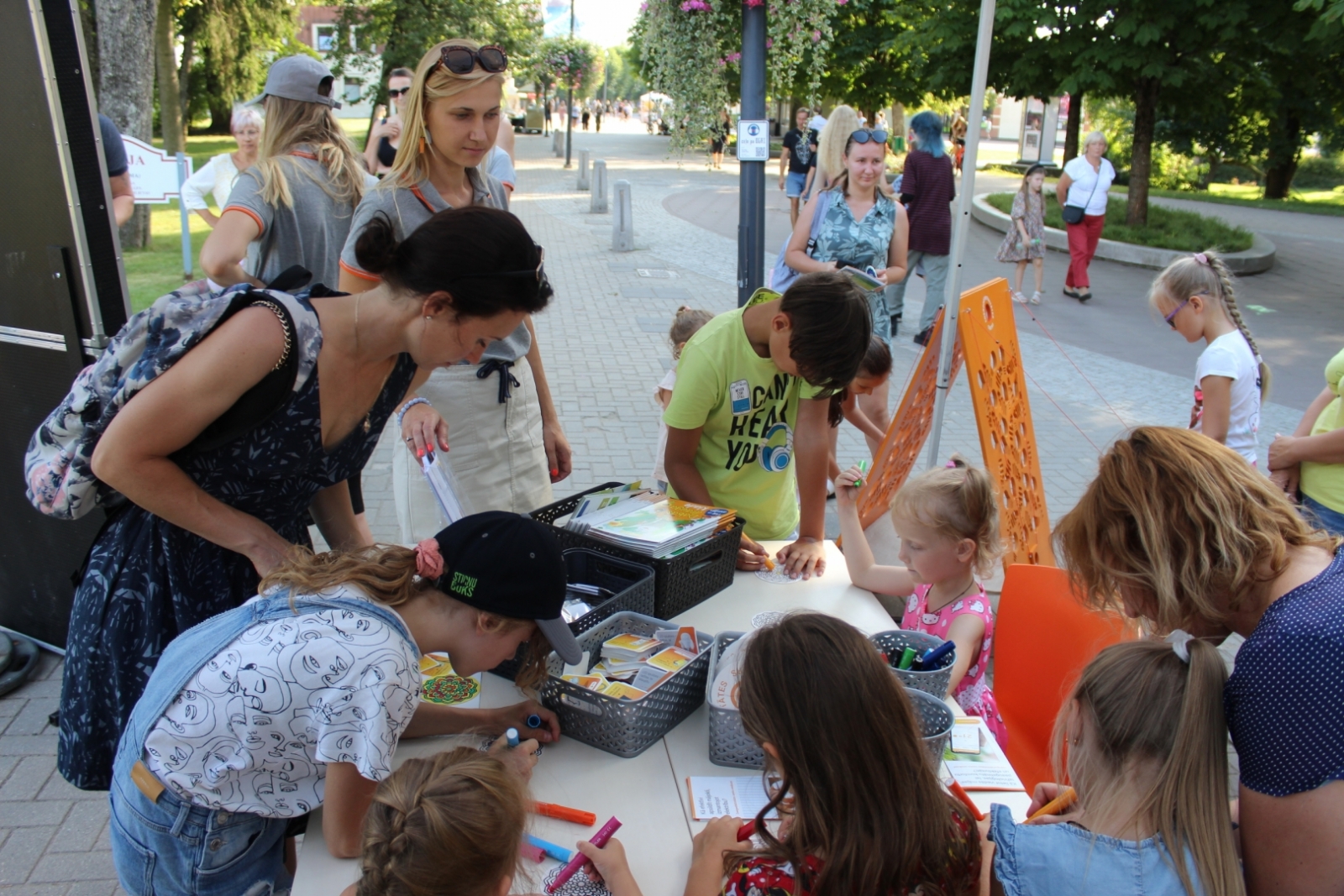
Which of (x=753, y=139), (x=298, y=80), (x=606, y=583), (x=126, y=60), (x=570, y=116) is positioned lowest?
(x=606, y=583)

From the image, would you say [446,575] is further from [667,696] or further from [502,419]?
[502,419]

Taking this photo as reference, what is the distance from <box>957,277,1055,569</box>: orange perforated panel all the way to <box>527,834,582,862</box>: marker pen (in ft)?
6.47

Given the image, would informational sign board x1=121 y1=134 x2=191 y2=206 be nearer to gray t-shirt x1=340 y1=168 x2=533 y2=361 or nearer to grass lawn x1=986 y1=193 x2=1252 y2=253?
gray t-shirt x1=340 y1=168 x2=533 y2=361

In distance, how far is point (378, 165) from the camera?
6.17m

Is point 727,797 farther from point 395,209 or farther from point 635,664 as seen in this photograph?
point 395,209

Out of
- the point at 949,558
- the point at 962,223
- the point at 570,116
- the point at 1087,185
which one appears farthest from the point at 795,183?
the point at 570,116

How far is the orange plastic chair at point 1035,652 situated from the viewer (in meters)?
2.42

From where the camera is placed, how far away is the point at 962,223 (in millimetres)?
3811

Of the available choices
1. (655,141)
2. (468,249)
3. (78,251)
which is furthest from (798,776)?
(655,141)

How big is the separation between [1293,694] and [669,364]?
6.75 m

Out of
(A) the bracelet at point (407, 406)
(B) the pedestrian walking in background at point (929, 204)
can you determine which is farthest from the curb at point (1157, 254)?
(A) the bracelet at point (407, 406)

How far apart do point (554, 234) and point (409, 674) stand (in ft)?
43.0

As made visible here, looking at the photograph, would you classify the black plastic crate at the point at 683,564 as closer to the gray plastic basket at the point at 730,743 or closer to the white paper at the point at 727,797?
the gray plastic basket at the point at 730,743

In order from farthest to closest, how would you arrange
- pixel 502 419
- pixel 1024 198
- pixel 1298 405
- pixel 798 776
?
pixel 1024 198 → pixel 1298 405 → pixel 502 419 → pixel 798 776
